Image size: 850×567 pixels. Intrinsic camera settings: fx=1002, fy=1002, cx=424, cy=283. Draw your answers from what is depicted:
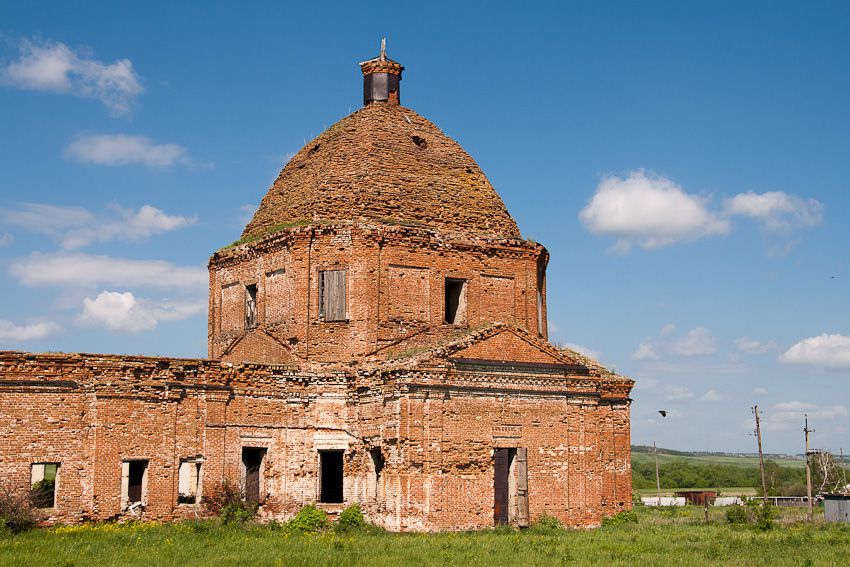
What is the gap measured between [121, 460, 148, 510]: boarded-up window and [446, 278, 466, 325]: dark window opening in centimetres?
872

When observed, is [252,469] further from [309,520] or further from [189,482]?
Result: [309,520]

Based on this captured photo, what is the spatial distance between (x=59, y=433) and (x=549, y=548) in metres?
10.8

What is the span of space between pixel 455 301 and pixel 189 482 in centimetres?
836

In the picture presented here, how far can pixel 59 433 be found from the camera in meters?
21.8

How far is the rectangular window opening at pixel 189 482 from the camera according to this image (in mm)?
23062

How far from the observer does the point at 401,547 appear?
19516 millimetres

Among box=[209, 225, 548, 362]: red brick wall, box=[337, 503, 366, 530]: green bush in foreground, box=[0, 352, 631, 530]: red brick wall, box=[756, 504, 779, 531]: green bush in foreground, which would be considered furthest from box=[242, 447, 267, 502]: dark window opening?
box=[756, 504, 779, 531]: green bush in foreground

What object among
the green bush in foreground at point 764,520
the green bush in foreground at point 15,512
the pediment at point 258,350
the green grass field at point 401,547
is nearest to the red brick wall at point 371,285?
the pediment at point 258,350

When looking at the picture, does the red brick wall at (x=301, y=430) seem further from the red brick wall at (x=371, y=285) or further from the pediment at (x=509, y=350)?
the red brick wall at (x=371, y=285)

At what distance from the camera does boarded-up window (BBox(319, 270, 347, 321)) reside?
83.4 feet

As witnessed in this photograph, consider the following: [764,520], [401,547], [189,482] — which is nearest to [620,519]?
[764,520]

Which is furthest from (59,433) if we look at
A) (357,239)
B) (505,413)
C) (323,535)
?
(505,413)

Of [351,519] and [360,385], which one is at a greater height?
[360,385]

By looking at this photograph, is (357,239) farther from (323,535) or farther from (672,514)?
(672,514)
